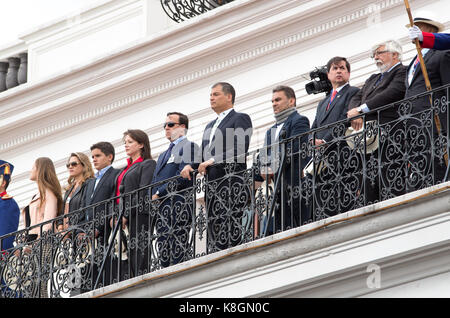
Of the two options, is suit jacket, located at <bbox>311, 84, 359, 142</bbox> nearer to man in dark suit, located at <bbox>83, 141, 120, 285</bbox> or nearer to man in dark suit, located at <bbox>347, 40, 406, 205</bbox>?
man in dark suit, located at <bbox>347, 40, 406, 205</bbox>

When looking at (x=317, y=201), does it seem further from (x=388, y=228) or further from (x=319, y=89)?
(x=319, y=89)

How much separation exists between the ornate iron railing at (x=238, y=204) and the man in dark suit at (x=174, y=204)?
0.04 ft

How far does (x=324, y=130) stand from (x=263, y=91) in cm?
441

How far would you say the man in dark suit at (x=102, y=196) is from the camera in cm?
1592

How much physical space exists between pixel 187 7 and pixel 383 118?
7045mm

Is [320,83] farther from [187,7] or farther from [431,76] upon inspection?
[187,7]

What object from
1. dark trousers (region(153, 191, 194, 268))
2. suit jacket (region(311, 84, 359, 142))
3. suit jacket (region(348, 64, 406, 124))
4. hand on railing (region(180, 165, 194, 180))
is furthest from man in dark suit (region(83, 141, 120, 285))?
suit jacket (region(348, 64, 406, 124))

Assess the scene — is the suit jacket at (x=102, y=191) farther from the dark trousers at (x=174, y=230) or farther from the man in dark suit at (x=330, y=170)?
the man in dark suit at (x=330, y=170)

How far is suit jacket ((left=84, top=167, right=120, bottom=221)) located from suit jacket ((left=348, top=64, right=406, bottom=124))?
2761mm

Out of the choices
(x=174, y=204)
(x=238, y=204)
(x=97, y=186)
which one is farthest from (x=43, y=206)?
(x=238, y=204)

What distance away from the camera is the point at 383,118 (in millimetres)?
14148

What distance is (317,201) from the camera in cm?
1419
